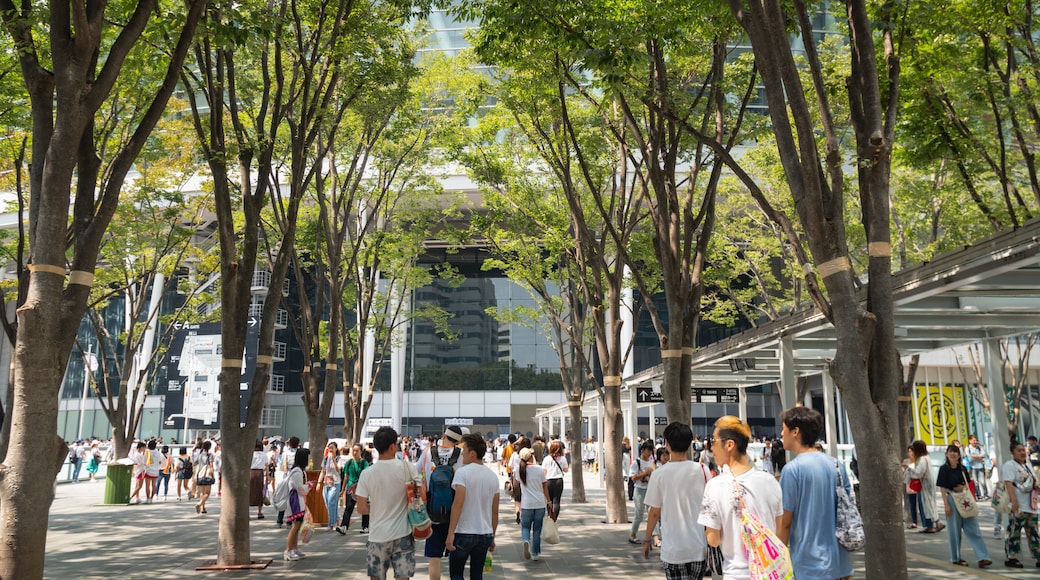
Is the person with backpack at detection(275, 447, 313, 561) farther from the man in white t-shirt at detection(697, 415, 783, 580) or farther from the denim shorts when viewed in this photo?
the man in white t-shirt at detection(697, 415, 783, 580)

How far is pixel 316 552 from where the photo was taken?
11.1 metres

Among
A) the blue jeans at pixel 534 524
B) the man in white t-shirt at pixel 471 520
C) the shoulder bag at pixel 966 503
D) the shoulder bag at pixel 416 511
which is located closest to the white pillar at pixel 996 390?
the shoulder bag at pixel 966 503

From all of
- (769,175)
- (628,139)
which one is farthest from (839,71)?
(769,175)

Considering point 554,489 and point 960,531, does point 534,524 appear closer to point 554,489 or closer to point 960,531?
point 554,489

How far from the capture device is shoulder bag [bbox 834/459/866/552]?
401cm

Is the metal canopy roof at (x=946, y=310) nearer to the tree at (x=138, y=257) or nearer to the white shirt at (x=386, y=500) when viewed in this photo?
the white shirt at (x=386, y=500)

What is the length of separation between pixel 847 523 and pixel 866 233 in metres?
2.39

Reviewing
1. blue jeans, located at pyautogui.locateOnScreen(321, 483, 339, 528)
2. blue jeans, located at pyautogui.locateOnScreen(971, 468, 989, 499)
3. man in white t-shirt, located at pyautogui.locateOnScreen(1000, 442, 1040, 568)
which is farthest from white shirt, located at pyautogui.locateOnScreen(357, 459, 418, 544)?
blue jeans, located at pyautogui.locateOnScreen(971, 468, 989, 499)

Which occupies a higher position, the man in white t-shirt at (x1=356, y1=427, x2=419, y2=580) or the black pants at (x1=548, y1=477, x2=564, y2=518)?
the man in white t-shirt at (x1=356, y1=427, x2=419, y2=580)

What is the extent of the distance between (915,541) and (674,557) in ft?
28.8

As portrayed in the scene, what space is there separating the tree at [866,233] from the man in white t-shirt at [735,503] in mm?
1492

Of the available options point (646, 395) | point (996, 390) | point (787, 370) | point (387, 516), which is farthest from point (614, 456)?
point (387, 516)

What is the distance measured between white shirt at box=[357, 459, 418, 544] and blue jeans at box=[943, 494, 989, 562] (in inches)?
279

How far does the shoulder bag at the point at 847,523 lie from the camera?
158 inches
